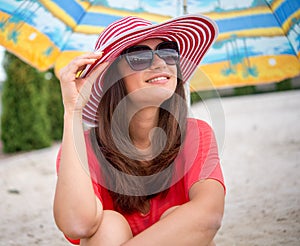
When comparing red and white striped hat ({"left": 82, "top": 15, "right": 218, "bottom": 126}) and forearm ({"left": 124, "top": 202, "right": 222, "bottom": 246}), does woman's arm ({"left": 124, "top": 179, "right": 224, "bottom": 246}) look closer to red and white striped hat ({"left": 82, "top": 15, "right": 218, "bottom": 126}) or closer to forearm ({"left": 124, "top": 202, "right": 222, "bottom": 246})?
forearm ({"left": 124, "top": 202, "right": 222, "bottom": 246})

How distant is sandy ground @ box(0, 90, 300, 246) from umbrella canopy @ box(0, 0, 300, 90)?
41cm

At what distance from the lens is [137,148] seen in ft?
7.18

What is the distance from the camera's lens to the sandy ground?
10.2 ft

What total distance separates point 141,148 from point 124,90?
0.33 metres

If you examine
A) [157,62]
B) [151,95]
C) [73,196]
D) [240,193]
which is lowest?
[240,193]

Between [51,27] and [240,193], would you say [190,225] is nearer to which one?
[51,27]

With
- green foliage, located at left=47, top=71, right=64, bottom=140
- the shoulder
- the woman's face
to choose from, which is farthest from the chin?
green foliage, located at left=47, top=71, right=64, bottom=140

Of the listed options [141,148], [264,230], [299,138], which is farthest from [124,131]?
[299,138]

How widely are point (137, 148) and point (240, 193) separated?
2.26 m

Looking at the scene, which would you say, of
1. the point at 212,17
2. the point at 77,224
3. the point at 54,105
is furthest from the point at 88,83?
the point at 54,105

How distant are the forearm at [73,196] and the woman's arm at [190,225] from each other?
0.20 meters

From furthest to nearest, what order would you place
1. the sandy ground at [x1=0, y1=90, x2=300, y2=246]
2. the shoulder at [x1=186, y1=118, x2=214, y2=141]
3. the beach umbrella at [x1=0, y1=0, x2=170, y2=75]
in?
the sandy ground at [x1=0, y1=90, x2=300, y2=246], the beach umbrella at [x1=0, y1=0, x2=170, y2=75], the shoulder at [x1=186, y1=118, x2=214, y2=141]

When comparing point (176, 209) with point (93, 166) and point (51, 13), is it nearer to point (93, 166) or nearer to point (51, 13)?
point (93, 166)

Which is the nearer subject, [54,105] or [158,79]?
[158,79]
